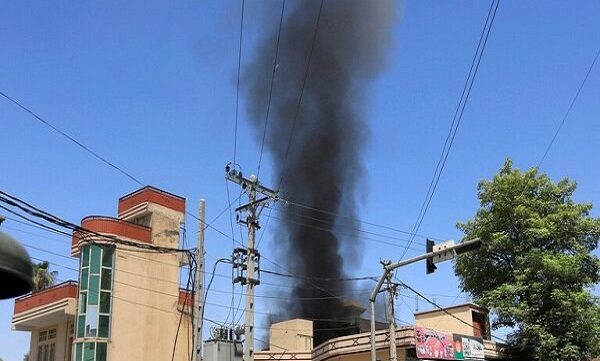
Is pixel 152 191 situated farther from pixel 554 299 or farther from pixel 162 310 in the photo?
pixel 554 299

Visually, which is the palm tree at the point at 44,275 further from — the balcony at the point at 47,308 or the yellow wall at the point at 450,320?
the yellow wall at the point at 450,320

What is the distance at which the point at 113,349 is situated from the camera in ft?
97.2

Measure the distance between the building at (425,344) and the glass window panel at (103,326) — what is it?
8.05 metres

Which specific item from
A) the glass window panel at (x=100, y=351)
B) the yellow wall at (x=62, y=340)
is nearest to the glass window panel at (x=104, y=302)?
the glass window panel at (x=100, y=351)

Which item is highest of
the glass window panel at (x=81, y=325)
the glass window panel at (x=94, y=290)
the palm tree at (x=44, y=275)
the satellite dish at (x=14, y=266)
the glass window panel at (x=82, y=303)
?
the palm tree at (x=44, y=275)

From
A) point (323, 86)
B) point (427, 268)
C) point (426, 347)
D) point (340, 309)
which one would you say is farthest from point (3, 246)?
point (323, 86)

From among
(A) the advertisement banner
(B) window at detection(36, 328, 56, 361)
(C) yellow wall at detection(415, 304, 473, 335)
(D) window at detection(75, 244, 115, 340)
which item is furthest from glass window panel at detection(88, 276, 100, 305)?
(A) the advertisement banner

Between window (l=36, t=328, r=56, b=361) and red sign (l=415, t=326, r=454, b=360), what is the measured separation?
60.3 feet

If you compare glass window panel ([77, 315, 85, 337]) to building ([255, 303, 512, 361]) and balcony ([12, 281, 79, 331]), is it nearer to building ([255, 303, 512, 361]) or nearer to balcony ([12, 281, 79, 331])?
balcony ([12, 281, 79, 331])

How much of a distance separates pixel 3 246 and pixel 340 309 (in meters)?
54.3

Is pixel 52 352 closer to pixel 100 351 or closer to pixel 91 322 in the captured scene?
pixel 91 322

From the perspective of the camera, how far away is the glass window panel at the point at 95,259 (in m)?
30.1

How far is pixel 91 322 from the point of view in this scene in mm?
29516

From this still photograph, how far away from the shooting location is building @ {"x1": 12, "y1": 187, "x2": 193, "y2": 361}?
29.7 m
